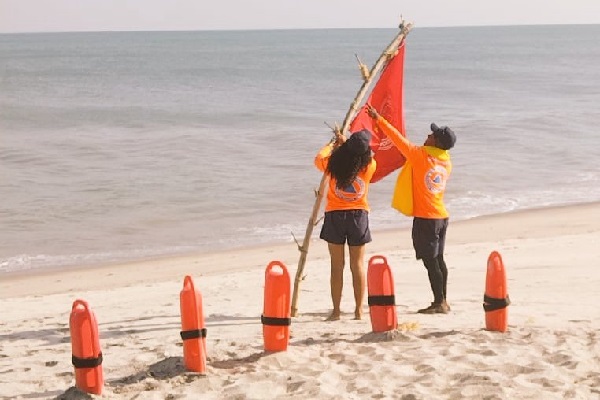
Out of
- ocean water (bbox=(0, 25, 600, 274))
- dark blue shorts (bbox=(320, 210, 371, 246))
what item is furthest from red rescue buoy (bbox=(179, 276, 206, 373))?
ocean water (bbox=(0, 25, 600, 274))

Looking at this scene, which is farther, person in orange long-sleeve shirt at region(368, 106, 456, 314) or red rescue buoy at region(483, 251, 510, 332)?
person in orange long-sleeve shirt at region(368, 106, 456, 314)

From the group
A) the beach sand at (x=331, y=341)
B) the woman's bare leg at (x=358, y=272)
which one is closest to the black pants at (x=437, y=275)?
the beach sand at (x=331, y=341)

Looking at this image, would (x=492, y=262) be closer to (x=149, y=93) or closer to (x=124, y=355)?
(x=124, y=355)

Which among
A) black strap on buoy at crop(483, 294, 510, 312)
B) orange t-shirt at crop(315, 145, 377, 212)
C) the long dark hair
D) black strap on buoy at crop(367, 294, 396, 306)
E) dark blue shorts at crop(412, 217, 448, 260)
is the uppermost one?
the long dark hair

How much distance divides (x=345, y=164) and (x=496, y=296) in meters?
1.57

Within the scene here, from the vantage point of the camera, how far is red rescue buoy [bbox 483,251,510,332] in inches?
287

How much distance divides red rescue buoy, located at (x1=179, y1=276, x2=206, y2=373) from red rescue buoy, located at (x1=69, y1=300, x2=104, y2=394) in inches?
24.0

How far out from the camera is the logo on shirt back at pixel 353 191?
7977 mm

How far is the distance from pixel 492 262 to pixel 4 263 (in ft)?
29.7

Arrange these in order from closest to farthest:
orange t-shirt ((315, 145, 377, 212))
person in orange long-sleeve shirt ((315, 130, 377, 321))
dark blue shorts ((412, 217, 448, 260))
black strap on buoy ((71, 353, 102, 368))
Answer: black strap on buoy ((71, 353, 102, 368)) < person in orange long-sleeve shirt ((315, 130, 377, 321)) < orange t-shirt ((315, 145, 377, 212)) < dark blue shorts ((412, 217, 448, 260))

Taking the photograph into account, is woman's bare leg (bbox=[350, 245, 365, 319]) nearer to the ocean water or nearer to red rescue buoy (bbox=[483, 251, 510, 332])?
red rescue buoy (bbox=[483, 251, 510, 332])

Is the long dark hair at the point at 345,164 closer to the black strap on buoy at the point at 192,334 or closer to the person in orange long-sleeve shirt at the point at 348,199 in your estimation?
the person in orange long-sleeve shirt at the point at 348,199

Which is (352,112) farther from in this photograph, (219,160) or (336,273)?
(219,160)

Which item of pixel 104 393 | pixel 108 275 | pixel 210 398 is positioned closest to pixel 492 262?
pixel 210 398
